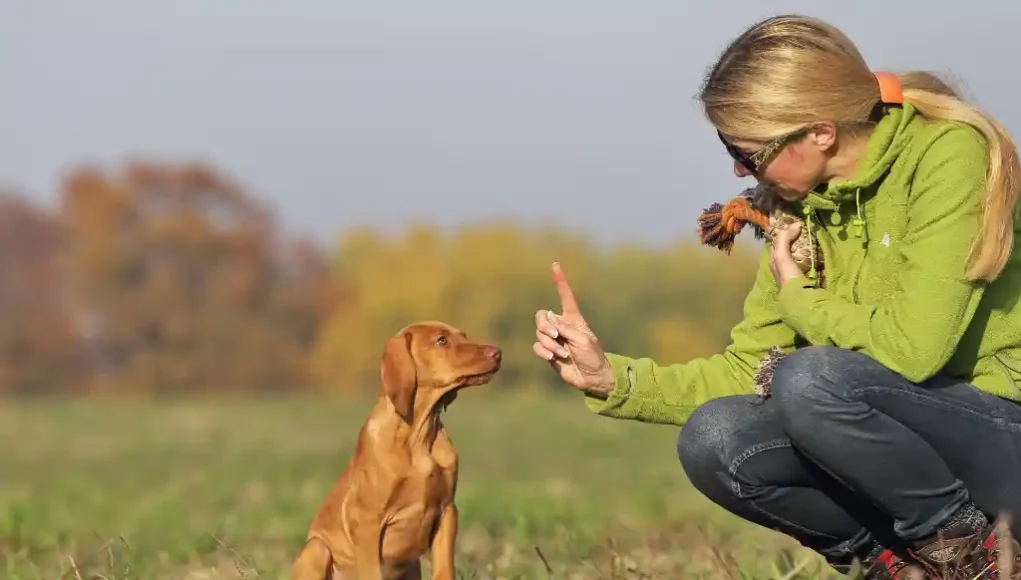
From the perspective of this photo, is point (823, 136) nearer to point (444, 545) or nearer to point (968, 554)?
point (968, 554)

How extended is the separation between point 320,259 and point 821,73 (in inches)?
1684

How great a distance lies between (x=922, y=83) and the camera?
361 cm

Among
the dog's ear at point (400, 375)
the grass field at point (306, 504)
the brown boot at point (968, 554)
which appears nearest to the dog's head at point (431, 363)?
the dog's ear at point (400, 375)

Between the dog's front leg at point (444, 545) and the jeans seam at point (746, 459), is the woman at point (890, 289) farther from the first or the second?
the dog's front leg at point (444, 545)

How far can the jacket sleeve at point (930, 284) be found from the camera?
3307mm

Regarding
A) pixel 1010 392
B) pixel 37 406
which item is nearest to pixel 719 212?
pixel 1010 392

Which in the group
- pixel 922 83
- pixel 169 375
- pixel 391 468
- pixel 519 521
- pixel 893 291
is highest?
pixel 922 83

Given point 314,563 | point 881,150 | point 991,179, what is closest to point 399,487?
point 314,563

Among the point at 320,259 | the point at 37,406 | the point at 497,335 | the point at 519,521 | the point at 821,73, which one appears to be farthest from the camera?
the point at 320,259

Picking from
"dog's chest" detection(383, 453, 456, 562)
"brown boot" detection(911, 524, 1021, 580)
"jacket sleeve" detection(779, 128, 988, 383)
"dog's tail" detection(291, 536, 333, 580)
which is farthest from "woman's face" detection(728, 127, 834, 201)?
"dog's tail" detection(291, 536, 333, 580)

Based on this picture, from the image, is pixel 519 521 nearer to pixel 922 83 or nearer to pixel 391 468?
pixel 391 468

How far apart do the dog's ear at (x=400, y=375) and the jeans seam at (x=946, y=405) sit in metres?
1.31

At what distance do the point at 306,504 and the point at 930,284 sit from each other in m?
4.42

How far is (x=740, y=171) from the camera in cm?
365
